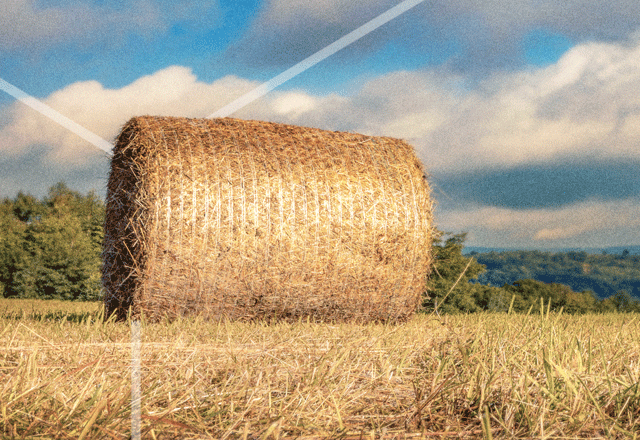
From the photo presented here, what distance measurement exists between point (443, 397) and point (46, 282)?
22670 mm

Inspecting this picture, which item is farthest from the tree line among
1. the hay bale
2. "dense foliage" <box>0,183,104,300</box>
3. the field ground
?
the field ground

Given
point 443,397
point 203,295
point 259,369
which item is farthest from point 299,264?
point 443,397

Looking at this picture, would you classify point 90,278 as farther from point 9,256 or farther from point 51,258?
point 9,256

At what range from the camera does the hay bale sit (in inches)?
252

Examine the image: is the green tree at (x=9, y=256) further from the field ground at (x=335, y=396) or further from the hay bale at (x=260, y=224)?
the field ground at (x=335, y=396)

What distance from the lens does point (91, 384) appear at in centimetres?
248

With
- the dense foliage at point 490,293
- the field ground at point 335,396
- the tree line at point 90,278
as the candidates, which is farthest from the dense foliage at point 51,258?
the field ground at point 335,396

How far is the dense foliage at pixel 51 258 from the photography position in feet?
69.9

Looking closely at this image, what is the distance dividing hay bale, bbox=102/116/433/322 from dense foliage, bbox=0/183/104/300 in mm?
15113

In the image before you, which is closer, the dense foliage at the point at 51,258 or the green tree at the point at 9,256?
the dense foliage at the point at 51,258

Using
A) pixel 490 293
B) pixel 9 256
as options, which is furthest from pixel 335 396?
pixel 9 256

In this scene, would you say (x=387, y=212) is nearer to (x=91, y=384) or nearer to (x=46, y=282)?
(x=91, y=384)

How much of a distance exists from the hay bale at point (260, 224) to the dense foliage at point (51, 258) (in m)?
15.1

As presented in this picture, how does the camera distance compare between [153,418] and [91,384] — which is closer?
[153,418]
